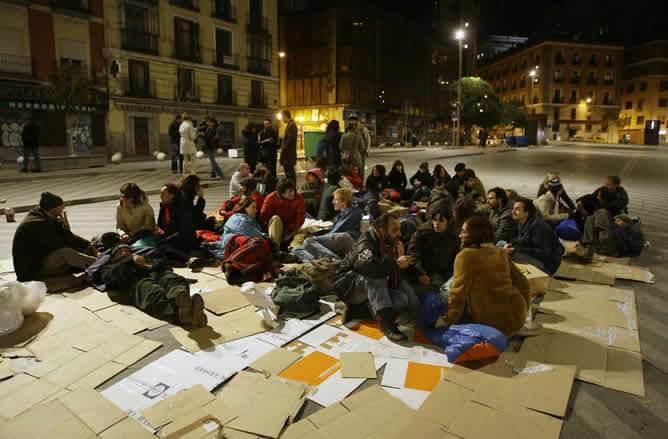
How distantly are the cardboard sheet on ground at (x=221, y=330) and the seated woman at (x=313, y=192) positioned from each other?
13.5 feet

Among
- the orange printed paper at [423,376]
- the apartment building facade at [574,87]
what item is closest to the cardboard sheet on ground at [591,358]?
the orange printed paper at [423,376]

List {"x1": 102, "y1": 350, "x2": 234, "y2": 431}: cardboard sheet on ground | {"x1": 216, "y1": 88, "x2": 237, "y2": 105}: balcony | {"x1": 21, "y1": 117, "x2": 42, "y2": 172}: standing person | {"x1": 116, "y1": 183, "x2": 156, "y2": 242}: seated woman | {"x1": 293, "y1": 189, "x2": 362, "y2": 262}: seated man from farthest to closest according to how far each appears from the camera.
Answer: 1. {"x1": 216, "y1": 88, "x2": 237, "y2": 105}: balcony
2. {"x1": 21, "y1": 117, "x2": 42, "y2": 172}: standing person
3. {"x1": 116, "y1": 183, "x2": 156, "y2": 242}: seated woman
4. {"x1": 293, "y1": 189, "x2": 362, "y2": 262}: seated man
5. {"x1": 102, "y1": 350, "x2": 234, "y2": 431}: cardboard sheet on ground

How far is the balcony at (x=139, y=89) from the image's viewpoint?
25.7 metres

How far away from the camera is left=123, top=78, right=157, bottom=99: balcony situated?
84.4ft

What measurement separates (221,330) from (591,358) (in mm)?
3095

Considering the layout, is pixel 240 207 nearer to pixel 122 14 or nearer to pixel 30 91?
pixel 30 91

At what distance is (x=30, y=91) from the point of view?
2131 cm

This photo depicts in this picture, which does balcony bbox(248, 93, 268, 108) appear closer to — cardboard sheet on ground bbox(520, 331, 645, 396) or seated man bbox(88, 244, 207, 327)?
seated man bbox(88, 244, 207, 327)

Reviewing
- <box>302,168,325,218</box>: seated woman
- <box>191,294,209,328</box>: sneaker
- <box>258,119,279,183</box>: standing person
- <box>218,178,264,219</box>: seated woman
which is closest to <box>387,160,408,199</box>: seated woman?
<box>302,168,325,218</box>: seated woman

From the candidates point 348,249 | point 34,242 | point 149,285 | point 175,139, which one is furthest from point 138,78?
point 149,285

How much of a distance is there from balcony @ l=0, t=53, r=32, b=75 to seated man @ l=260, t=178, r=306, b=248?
2097 cm

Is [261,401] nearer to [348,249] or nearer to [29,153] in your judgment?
[348,249]

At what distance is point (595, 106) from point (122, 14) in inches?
2829

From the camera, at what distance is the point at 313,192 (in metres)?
8.84
